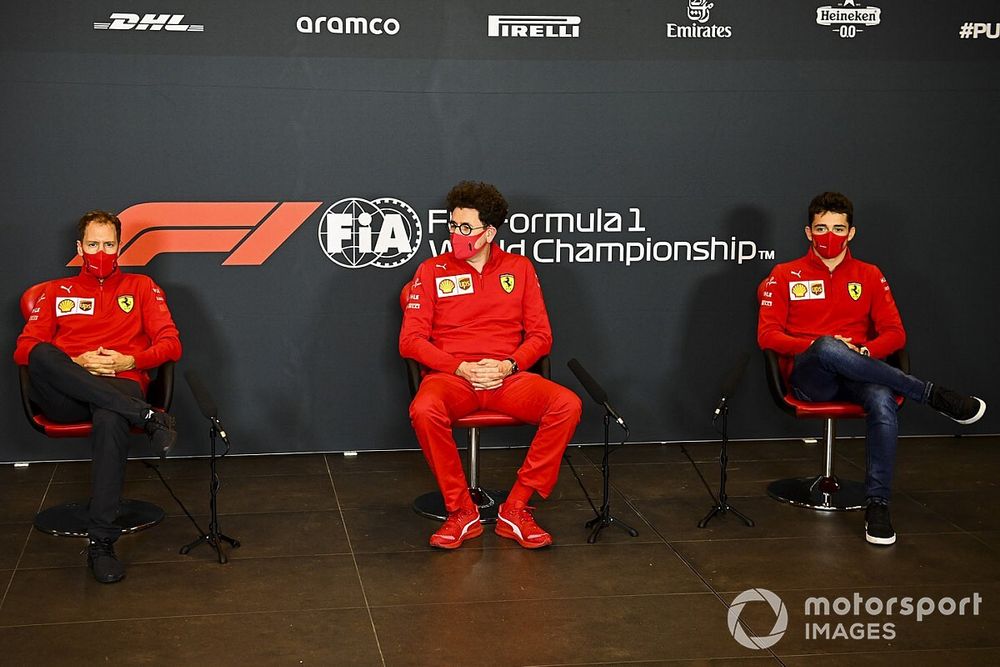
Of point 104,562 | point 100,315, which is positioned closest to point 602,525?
point 104,562

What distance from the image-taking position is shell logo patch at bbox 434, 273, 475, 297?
15.6ft

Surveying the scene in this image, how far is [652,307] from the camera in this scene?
5.81 meters

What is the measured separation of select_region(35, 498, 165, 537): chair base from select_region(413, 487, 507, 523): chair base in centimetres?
103

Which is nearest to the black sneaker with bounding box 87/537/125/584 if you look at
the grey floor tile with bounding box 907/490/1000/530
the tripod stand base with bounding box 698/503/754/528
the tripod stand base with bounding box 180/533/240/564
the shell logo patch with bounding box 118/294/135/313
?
the tripod stand base with bounding box 180/533/240/564

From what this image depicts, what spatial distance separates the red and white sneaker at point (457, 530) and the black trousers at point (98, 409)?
1132mm

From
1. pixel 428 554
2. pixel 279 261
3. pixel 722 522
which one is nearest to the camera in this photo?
pixel 428 554

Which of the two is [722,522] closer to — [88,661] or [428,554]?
[428,554]

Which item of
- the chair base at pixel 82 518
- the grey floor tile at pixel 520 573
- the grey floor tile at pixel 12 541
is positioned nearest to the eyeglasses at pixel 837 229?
the grey floor tile at pixel 520 573

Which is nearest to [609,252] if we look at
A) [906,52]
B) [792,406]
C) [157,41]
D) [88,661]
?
[792,406]

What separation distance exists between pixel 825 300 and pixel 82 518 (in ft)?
10.3

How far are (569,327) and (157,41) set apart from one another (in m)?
2.32

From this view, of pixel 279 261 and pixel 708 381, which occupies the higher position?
pixel 279 261

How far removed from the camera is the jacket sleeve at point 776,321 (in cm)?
479

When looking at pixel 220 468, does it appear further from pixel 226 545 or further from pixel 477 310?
pixel 477 310
